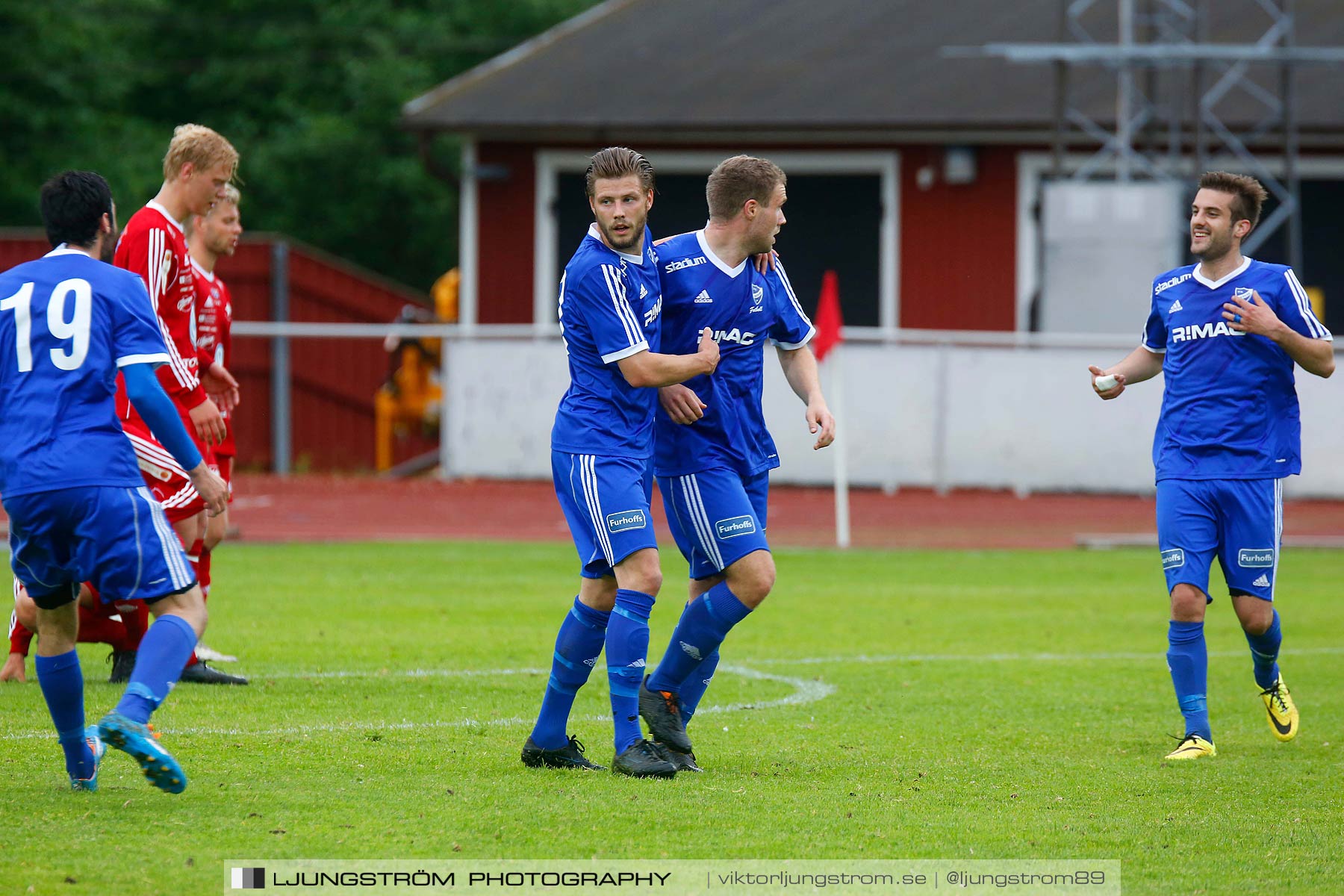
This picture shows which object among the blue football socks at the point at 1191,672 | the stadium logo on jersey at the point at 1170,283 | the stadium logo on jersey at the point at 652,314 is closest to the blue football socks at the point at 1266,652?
the blue football socks at the point at 1191,672

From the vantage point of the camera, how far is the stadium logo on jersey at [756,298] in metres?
6.62

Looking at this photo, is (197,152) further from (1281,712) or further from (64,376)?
(1281,712)

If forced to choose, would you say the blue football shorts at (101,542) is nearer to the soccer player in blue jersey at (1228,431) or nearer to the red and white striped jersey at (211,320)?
the red and white striped jersey at (211,320)

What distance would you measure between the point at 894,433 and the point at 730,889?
15.5 m

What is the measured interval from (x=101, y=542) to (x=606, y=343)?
1.78m

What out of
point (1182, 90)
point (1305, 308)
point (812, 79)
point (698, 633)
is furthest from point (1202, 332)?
point (812, 79)

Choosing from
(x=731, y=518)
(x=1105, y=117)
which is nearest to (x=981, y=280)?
(x=1105, y=117)

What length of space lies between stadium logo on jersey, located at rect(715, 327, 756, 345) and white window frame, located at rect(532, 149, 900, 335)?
643 inches

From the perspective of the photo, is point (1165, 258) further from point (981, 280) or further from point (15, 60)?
point (15, 60)

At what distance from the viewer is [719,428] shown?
657 centimetres

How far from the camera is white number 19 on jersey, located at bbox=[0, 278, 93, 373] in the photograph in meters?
5.52

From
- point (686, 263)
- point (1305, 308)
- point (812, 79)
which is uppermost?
point (812, 79)

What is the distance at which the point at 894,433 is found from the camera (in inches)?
789

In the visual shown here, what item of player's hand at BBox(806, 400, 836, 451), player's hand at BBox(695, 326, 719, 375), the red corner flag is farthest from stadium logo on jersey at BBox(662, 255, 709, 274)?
the red corner flag
